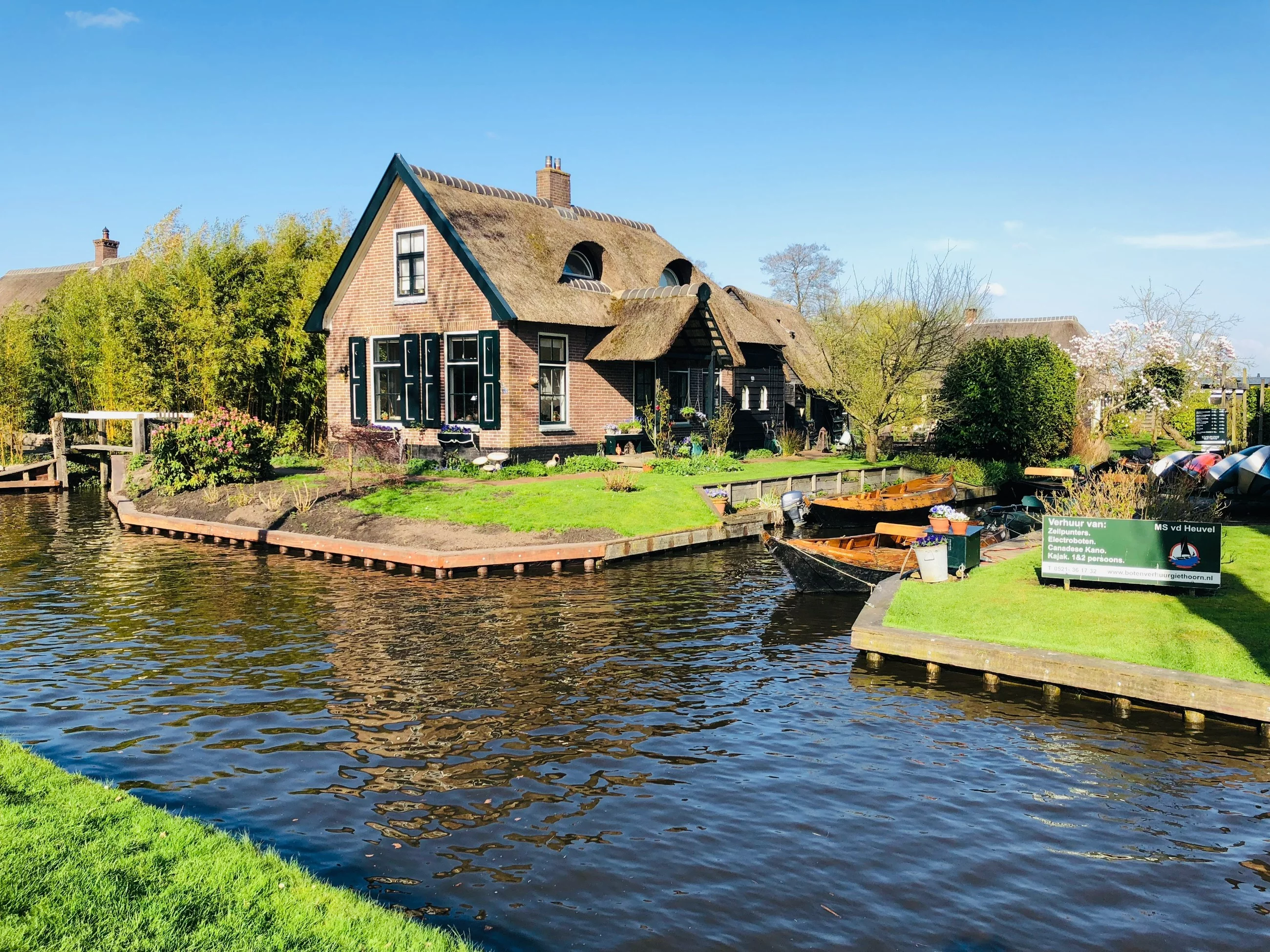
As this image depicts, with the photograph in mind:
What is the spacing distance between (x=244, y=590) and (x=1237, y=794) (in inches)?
560

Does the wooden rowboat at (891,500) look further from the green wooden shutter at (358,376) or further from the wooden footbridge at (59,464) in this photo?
the wooden footbridge at (59,464)

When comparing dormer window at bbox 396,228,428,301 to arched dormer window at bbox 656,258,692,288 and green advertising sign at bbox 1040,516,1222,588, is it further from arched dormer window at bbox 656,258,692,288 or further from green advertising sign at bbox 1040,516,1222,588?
green advertising sign at bbox 1040,516,1222,588

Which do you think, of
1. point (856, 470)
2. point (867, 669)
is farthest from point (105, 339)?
point (867, 669)

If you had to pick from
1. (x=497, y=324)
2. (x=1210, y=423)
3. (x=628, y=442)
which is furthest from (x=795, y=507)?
(x=1210, y=423)

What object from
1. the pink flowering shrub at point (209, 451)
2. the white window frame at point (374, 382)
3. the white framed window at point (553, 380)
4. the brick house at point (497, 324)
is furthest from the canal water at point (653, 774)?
the white window frame at point (374, 382)

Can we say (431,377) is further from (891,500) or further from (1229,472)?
(1229,472)

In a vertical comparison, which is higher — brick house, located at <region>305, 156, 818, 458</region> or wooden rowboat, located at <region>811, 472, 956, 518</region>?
brick house, located at <region>305, 156, 818, 458</region>

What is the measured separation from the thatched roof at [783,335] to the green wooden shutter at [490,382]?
1129cm

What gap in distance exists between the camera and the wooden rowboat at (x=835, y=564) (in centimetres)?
1588

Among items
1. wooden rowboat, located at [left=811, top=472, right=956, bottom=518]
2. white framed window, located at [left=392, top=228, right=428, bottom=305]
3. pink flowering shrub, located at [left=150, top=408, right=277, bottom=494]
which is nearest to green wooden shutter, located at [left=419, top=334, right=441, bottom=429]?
white framed window, located at [left=392, top=228, right=428, bottom=305]

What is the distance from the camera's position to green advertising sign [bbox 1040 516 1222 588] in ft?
40.7

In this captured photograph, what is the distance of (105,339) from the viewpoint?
33031mm

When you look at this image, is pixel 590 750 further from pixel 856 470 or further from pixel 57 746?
pixel 856 470

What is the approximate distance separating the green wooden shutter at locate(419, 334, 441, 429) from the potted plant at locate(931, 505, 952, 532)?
16559mm
